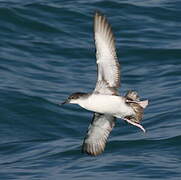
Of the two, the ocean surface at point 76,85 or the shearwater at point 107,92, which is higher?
the ocean surface at point 76,85

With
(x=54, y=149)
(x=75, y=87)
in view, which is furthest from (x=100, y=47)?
(x=75, y=87)

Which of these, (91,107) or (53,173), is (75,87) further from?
(91,107)

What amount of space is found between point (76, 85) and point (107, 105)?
237 inches

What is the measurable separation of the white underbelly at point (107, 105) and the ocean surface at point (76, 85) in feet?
8.56

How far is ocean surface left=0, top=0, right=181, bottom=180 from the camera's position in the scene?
13.7 m

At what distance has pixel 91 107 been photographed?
10.3 m

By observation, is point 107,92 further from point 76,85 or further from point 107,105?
point 76,85

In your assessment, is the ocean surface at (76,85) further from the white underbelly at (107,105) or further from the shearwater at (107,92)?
the white underbelly at (107,105)

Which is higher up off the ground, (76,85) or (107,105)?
(76,85)

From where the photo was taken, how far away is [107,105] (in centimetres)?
1038

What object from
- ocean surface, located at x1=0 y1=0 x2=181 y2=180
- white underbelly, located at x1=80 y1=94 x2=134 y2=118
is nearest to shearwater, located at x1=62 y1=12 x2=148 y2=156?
white underbelly, located at x1=80 y1=94 x2=134 y2=118

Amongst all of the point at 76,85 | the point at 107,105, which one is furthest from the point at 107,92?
the point at 76,85

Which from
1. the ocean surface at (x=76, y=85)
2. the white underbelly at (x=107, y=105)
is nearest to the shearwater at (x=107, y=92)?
the white underbelly at (x=107, y=105)

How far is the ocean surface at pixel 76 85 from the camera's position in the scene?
13.7 m
